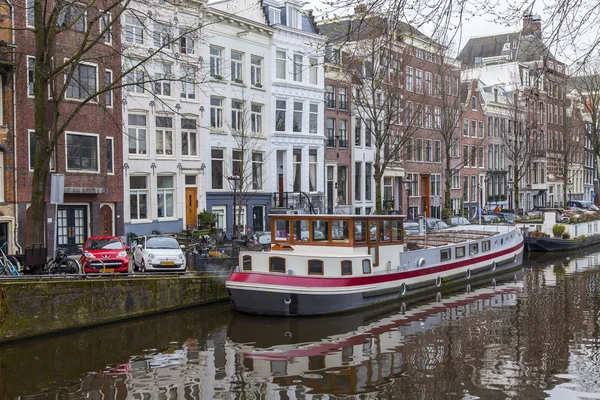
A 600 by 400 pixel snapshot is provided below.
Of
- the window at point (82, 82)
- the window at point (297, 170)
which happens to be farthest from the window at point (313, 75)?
the window at point (82, 82)

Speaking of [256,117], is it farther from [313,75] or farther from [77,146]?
[77,146]

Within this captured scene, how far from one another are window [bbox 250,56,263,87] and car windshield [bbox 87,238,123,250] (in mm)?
18826

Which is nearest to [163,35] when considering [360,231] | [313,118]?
[313,118]

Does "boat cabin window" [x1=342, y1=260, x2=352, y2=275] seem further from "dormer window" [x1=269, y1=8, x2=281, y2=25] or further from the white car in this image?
"dormer window" [x1=269, y1=8, x2=281, y2=25]

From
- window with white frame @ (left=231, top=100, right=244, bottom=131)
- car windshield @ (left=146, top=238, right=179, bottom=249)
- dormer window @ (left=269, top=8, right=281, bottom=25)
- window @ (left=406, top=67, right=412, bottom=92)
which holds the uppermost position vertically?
dormer window @ (left=269, top=8, right=281, bottom=25)

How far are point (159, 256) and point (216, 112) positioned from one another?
1638 cm

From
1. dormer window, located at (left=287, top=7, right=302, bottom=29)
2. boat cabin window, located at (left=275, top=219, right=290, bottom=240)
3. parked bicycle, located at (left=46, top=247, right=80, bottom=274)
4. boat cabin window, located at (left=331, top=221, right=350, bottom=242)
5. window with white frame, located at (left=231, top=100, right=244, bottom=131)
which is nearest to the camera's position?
parked bicycle, located at (left=46, top=247, right=80, bottom=274)

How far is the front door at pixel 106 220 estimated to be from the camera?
31047 millimetres

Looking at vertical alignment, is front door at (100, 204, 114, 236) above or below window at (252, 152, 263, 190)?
below

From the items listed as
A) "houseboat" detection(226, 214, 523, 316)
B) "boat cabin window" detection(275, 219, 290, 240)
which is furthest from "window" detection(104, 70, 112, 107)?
"boat cabin window" detection(275, 219, 290, 240)

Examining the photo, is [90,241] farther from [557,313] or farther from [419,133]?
[419,133]

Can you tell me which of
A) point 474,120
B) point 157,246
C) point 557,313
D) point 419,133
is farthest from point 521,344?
point 474,120

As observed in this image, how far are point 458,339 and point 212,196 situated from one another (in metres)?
21.4

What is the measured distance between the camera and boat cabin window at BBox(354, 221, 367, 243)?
22.2 m
